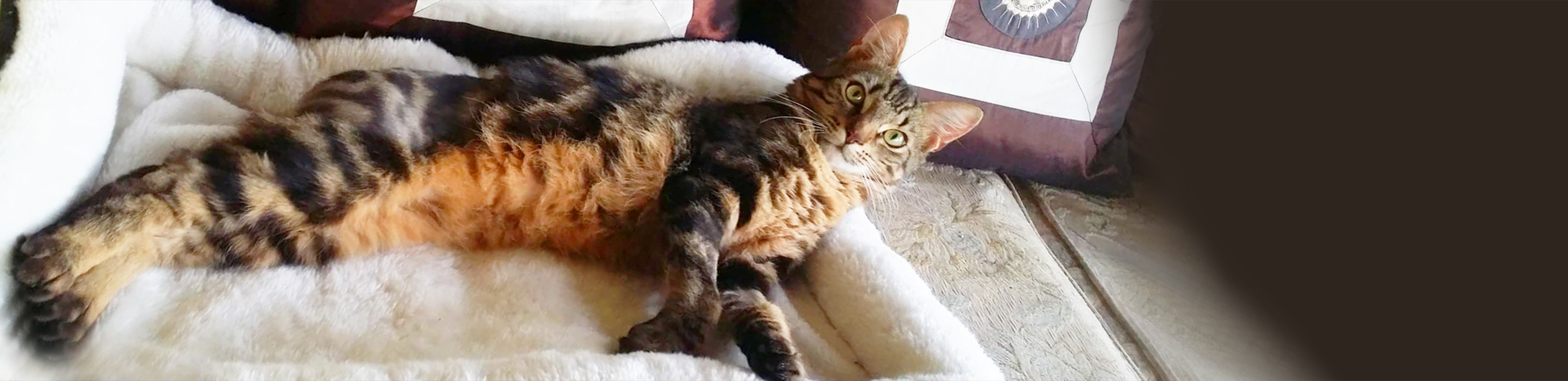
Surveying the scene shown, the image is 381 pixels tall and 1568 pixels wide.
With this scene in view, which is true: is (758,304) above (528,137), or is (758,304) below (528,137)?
below

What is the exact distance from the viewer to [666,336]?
1118mm

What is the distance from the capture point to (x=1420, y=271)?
953mm

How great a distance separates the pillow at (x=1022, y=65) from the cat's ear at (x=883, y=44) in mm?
156

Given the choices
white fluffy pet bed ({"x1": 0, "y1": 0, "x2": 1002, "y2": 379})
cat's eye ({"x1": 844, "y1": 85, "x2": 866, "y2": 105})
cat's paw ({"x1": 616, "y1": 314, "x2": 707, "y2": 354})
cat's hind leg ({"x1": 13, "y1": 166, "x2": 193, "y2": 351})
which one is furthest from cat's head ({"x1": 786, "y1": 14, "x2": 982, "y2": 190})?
cat's hind leg ({"x1": 13, "y1": 166, "x2": 193, "y2": 351})

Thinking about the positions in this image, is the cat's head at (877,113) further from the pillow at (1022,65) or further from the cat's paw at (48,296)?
the cat's paw at (48,296)

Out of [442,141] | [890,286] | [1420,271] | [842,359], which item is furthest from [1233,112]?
[442,141]

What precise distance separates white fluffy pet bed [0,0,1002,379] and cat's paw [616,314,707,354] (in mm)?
37

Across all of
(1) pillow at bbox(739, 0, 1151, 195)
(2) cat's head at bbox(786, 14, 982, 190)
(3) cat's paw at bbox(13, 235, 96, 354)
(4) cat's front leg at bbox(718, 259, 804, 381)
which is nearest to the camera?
(3) cat's paw at bbox(13, 235, 96, 354)

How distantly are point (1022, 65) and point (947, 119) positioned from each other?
29cm

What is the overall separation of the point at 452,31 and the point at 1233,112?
4.11 feet

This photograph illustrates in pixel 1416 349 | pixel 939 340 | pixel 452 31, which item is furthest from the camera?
pixel 452 31

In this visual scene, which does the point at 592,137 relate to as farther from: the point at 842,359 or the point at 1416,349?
the point at 1416,349

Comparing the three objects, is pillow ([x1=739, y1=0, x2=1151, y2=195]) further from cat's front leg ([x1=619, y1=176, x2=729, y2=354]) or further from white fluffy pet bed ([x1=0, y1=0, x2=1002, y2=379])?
cat's front leg ([x1=619, y1=176, x2=729, y2=354])

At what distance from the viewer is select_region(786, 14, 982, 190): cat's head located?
1.42 meters
